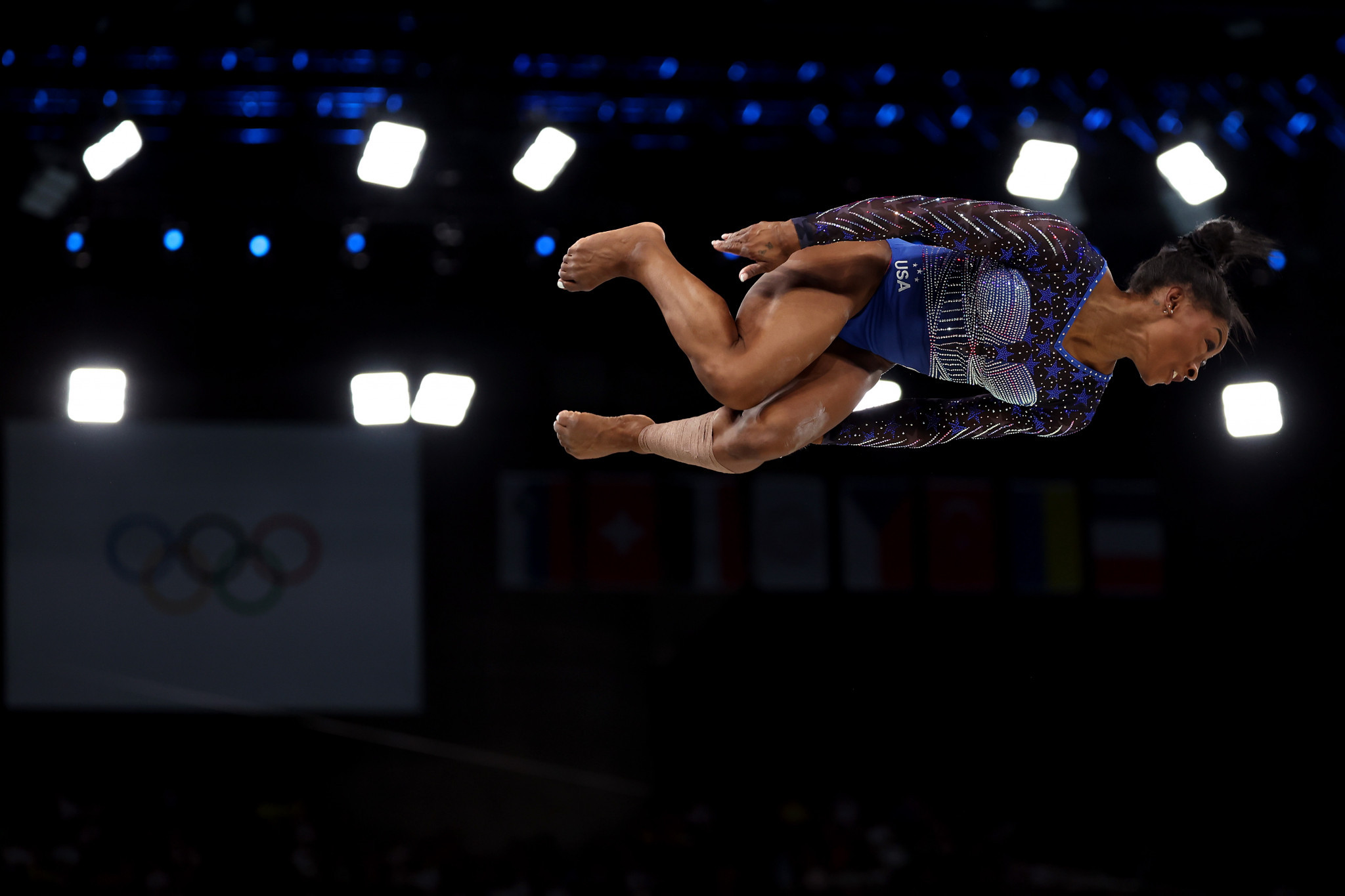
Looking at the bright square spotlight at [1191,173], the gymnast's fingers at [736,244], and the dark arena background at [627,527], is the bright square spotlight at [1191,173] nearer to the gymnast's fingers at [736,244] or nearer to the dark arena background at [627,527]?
the dark arena background at [627,527]

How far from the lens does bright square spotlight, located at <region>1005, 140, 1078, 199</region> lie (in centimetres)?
414

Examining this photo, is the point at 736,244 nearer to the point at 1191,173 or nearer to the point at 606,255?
the point at 606,255

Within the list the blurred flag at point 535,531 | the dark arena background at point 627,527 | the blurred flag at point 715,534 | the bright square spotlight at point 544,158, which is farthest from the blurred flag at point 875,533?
the bright square spotlight at point 544,158

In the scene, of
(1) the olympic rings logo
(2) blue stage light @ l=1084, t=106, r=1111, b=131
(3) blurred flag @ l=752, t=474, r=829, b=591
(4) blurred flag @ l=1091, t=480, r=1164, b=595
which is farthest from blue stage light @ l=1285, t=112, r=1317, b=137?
(1) the olympic rings logo

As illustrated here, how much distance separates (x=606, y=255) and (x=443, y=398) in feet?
7.76

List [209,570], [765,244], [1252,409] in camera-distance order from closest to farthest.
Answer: [765,244], [1252,409], [209,570]

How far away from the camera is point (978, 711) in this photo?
21.4ft

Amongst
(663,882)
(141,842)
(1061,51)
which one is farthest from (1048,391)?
(141,842)

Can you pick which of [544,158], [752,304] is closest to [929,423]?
[752,304]

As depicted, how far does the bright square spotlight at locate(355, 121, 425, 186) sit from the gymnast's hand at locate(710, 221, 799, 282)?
2388 millimetres

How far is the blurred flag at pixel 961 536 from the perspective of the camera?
669cm

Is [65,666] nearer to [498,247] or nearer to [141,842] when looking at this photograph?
[141,842]

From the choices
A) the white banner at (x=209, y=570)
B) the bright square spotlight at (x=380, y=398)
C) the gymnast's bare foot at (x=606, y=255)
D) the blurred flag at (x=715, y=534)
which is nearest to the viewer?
the gymnast's bare foot at (x=606, y=255)

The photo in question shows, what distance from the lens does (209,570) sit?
611cm
